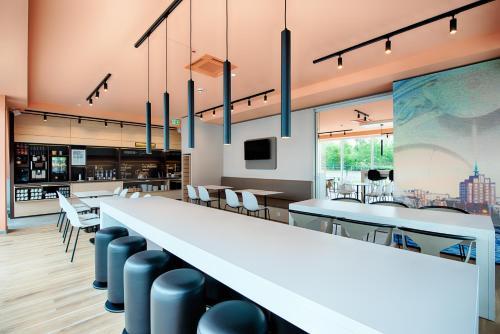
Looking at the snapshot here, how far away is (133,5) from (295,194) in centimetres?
526

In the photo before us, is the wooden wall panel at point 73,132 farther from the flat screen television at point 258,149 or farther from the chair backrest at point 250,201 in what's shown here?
the chair backrest at point 250,201

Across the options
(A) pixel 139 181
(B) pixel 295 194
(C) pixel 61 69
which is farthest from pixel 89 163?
(B) pixel 295 194

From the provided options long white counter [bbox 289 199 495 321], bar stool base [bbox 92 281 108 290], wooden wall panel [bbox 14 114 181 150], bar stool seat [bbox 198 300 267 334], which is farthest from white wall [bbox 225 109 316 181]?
bar stool seat [bbox 198 300 267 334]

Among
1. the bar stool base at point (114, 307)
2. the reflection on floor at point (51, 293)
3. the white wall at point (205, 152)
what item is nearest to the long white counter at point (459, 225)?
the reflection on floor at point (51, 293)

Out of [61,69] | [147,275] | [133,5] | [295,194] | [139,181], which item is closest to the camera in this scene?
[147,275]

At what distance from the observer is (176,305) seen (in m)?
1.39

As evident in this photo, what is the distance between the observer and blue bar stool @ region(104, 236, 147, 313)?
2.16 meters

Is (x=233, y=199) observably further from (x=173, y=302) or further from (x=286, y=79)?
(x=173, y=302)

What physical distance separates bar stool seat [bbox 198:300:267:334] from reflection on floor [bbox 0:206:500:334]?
1.57 m

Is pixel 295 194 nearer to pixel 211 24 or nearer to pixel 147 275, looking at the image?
pixel 211 24

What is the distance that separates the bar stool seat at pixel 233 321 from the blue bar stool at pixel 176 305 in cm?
26

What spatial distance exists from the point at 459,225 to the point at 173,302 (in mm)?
2395

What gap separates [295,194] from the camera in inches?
261

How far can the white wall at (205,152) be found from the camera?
8.30 m
